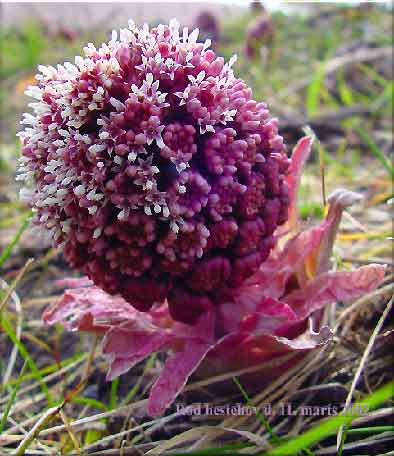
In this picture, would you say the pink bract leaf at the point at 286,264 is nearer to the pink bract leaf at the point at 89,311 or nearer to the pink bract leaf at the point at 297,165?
the pink bract leaf at the point at 297,165

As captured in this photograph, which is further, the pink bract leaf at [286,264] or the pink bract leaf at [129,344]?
the pink bract leaf at [286,264]

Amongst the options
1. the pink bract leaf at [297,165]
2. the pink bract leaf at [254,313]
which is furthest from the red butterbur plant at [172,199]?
the pink bract leaf at [297,165]

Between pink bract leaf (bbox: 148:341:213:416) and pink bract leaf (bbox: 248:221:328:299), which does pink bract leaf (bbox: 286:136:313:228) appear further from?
pink bract leaf (bbox: 148:341:213:416)

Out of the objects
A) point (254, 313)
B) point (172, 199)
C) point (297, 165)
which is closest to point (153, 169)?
point (172, 199)

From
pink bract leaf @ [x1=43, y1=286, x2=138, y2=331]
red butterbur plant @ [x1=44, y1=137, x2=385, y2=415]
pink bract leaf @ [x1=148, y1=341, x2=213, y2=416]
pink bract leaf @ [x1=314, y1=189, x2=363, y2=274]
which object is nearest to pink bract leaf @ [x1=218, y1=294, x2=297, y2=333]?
red butterbur plant @ [x1=44, y1=137, x2=385, y2=415]

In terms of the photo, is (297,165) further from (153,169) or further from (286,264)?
(153,169)

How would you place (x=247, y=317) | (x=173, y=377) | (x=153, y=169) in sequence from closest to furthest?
(x=153, y=169), (x=173, y=377), (x=247, y=317)

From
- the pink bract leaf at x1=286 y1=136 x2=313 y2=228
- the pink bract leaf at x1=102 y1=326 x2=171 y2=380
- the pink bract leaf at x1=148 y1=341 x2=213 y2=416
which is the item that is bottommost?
the pink bract leaf at x1=148 y1=341 x2=213 y2=416

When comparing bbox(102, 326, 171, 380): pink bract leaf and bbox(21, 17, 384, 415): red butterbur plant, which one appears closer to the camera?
bbox(21, 17, 384, 415): red butterbur plant
